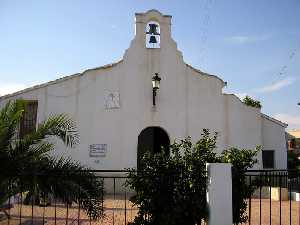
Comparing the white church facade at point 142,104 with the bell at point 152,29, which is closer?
the white church facade at point 142,104

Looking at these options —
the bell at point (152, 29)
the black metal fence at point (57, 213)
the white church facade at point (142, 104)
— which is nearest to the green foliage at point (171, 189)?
the black metal fence at point (57, 213)

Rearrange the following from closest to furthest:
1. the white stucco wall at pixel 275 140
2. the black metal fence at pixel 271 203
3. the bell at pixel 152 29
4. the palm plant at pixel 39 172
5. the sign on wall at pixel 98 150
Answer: the palm plant at pixel 39 172, the black metal fence at pixel 271 203, the sign on wall at pixel 98 150, the bell at pixel 152 29, the white stucco wall at pixel 275 140

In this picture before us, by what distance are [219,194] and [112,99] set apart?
9.74m

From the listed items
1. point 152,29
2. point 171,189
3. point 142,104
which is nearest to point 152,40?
point 152,29

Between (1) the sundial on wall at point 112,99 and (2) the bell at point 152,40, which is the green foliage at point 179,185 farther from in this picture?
(2) the bell at point 152,40

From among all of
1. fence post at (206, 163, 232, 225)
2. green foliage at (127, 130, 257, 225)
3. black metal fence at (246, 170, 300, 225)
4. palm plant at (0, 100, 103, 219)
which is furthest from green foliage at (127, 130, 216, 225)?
black metal fence at (246, 170, 300, 225)

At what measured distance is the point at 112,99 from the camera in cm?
1536

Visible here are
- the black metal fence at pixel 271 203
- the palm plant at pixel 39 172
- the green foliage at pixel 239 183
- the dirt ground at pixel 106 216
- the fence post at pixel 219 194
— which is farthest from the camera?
the dirt ground at pixel 106 216

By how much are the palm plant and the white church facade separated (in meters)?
8.42

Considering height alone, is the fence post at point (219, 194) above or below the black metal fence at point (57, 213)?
above

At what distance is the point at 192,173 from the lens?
646 centimetres

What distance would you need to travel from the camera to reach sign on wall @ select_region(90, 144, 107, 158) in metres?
15.0

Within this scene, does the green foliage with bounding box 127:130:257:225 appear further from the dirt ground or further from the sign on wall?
the sign on wall

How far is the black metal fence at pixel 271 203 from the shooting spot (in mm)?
6759
